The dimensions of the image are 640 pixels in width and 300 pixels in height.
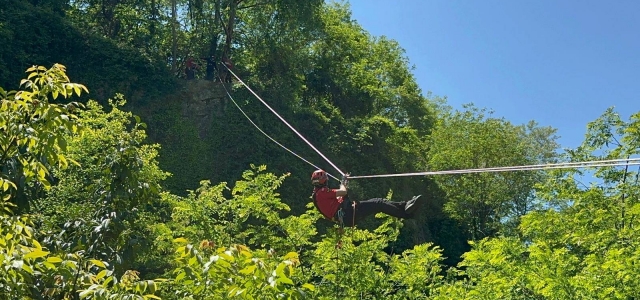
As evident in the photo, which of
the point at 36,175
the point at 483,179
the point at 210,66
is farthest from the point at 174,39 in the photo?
the point at 36,175

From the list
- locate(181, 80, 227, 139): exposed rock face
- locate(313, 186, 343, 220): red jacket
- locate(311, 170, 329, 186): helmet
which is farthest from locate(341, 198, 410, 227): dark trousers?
locate(181, 80, 227, 139): exposed rock face

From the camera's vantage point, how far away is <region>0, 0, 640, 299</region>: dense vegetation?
3.62 m

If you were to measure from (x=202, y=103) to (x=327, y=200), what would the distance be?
13.9m

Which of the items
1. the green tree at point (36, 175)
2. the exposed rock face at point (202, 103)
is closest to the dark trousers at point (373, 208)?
the green tree at point (36, 175)

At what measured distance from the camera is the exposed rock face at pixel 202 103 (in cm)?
2103

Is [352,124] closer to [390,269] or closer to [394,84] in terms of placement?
[394,84]

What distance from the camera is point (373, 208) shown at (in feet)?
25.6

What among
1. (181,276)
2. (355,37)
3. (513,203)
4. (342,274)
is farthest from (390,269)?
(355,37)

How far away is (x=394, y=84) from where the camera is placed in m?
29.4

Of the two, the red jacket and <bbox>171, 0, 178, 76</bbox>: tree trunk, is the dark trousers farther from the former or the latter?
<bbox>171, 0, 178, 76</bbox>: tree trunk

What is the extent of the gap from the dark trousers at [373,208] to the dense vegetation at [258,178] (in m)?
0.96

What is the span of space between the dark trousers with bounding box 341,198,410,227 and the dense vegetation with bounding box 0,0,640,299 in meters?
0.96

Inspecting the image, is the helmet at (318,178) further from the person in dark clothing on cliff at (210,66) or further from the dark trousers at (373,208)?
the person in dark clothing on cliff at (210,66)

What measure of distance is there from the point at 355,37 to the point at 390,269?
18.8m
